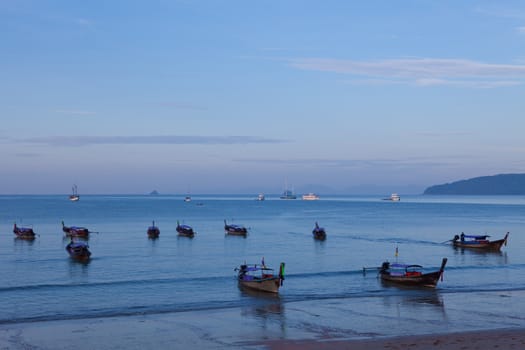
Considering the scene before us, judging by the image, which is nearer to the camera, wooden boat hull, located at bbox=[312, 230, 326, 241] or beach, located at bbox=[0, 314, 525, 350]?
beach, located at bbox=[0, 314, 525, 350]

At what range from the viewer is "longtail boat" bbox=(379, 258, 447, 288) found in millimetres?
46250

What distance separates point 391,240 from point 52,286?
58080mm

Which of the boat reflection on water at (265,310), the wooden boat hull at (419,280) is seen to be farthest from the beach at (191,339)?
the wooden boat hull at (419,280)

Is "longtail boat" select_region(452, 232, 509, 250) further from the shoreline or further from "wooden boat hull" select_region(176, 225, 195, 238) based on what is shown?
the shoreline

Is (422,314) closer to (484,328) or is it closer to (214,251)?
(484,328)

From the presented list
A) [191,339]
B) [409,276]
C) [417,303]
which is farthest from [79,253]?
[417,303]

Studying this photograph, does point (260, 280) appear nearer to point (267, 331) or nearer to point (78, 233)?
point (267, 331)

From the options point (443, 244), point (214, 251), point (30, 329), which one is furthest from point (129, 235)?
point (30, 329)

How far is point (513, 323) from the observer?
3284cm

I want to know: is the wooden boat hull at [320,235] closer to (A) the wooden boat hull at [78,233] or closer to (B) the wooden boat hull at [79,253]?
(A) the wooden boat hull at [78,233]

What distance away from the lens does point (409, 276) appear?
157 ft

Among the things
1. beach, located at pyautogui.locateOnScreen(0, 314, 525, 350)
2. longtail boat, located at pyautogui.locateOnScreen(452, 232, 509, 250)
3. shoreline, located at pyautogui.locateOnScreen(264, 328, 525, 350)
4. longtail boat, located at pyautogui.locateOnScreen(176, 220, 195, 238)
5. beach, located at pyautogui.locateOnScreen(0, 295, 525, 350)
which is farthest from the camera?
longtail boat, located at pyautogui.locateOnScreen(176, 220, 195, 238)

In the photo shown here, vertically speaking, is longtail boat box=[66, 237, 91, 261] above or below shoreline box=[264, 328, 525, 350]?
above

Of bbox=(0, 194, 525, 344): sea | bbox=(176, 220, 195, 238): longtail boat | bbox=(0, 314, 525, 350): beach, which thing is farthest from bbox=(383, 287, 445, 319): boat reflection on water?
bbox=(176, 220, 195, 238): longtail boat
